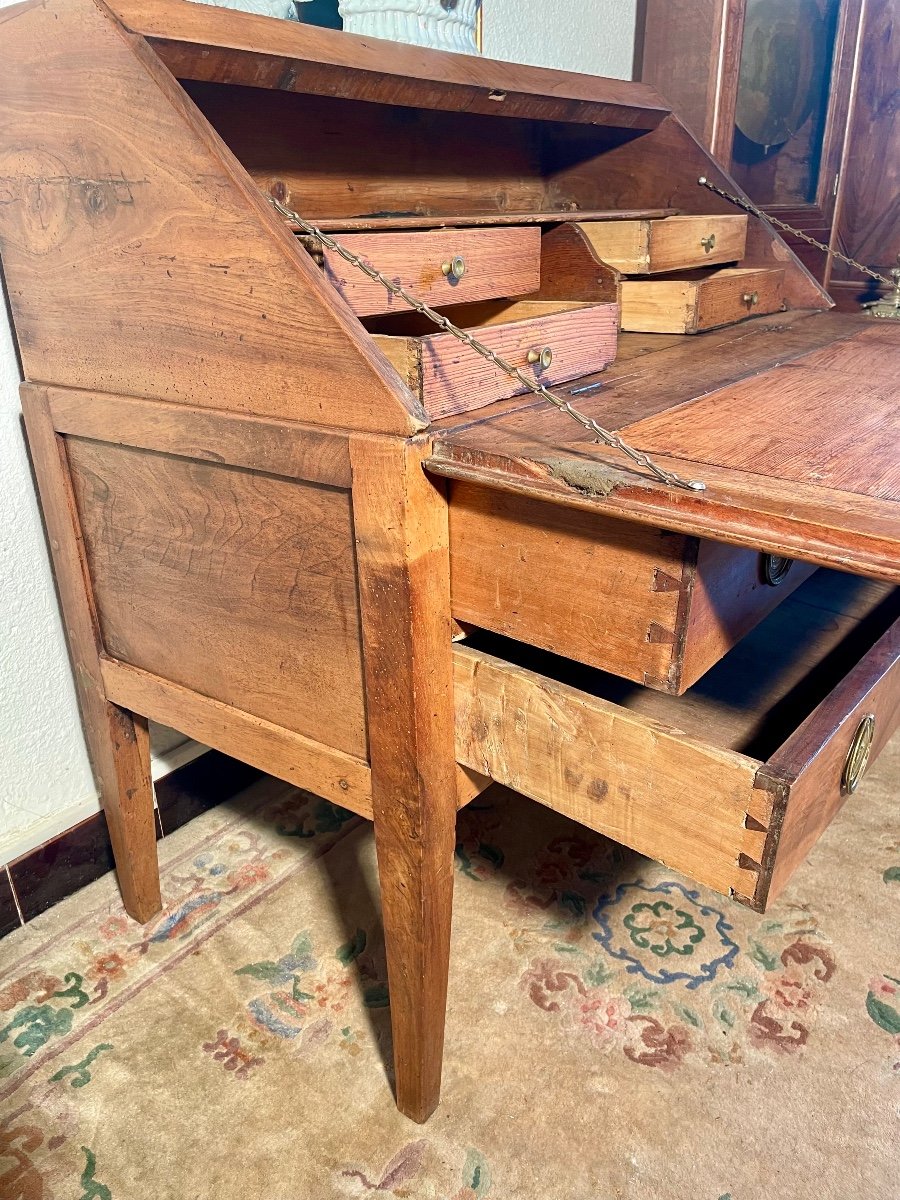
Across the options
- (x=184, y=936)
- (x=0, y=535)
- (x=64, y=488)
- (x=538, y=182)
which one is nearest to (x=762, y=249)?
(x=538, y=182)

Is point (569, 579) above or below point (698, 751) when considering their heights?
above

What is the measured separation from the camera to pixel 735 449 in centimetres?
72

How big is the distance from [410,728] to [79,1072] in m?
0.66

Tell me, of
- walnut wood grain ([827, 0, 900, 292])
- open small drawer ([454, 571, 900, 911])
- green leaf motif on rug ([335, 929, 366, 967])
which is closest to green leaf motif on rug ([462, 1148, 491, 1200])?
green leaf motif on rug ([335, 929, 366, 967])

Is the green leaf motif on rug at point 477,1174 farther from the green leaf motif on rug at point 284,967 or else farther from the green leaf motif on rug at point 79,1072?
the green leaf motif on rug at point 79,1072

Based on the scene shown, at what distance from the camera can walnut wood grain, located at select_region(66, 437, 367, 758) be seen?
33.6 inches

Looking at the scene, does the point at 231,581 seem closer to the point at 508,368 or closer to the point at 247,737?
the point at 247,737

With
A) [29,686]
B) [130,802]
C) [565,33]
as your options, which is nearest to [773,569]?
[130,802]

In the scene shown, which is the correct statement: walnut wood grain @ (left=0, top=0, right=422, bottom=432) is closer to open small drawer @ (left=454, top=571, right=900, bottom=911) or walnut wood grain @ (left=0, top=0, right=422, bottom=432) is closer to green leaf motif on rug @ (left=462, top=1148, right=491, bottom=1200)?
open small drawer @ (left=454, top=571, right=900, bottom=911)

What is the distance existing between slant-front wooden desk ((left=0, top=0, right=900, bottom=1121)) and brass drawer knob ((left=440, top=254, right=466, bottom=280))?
0.01 m

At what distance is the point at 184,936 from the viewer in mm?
1286

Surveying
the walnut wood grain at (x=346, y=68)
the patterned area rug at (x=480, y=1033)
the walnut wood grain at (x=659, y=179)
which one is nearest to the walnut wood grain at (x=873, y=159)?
the walnut wood grain at (x=659, y=179)

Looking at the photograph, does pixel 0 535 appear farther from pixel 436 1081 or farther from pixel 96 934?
pixel 436 1081

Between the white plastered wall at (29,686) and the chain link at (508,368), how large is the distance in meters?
0.52
